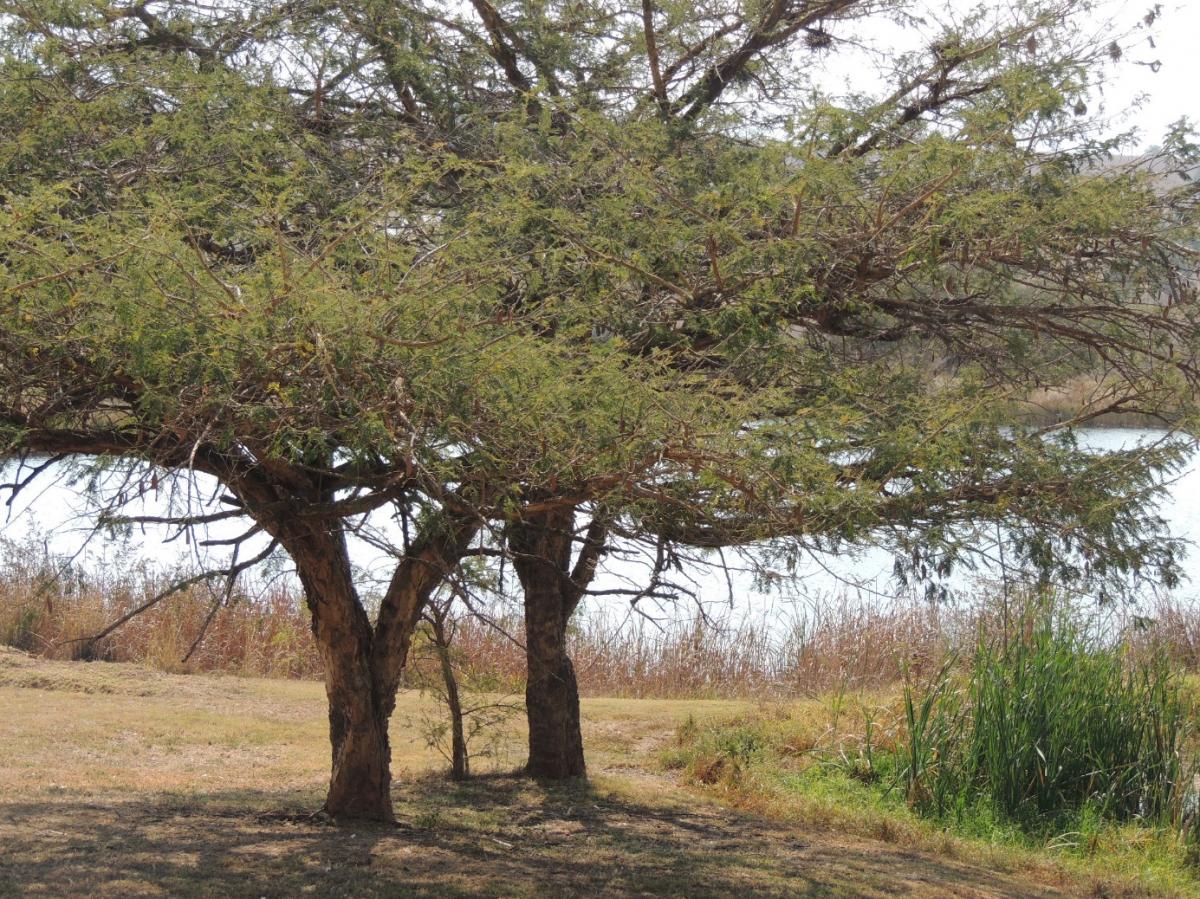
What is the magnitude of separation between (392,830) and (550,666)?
1.96m

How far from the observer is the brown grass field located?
6.34 metres

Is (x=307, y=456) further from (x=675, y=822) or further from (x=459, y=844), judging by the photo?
(x=675, y=822)

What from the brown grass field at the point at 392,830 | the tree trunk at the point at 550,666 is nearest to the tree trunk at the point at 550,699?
the tree trunk at the point at 550,666

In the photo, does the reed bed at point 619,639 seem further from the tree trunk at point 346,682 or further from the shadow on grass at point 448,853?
the tree trunk at point 346,682

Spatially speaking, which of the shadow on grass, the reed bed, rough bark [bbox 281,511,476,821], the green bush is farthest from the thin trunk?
the reed bed

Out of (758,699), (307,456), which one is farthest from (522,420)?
(758,699)

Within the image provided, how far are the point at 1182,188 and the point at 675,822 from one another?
4.68 meters

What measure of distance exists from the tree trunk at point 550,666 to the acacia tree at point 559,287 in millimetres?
33

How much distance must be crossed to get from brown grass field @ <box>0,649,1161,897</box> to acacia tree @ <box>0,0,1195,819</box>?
0.77m

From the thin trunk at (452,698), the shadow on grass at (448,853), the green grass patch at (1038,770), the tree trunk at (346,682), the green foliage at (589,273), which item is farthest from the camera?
the green grass patch at (1038,770)

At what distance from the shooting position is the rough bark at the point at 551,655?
8.78 metres

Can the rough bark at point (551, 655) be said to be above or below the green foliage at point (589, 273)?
below

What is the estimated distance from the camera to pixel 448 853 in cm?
699

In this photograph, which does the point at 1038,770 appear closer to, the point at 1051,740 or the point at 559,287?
the point at 1051,740
